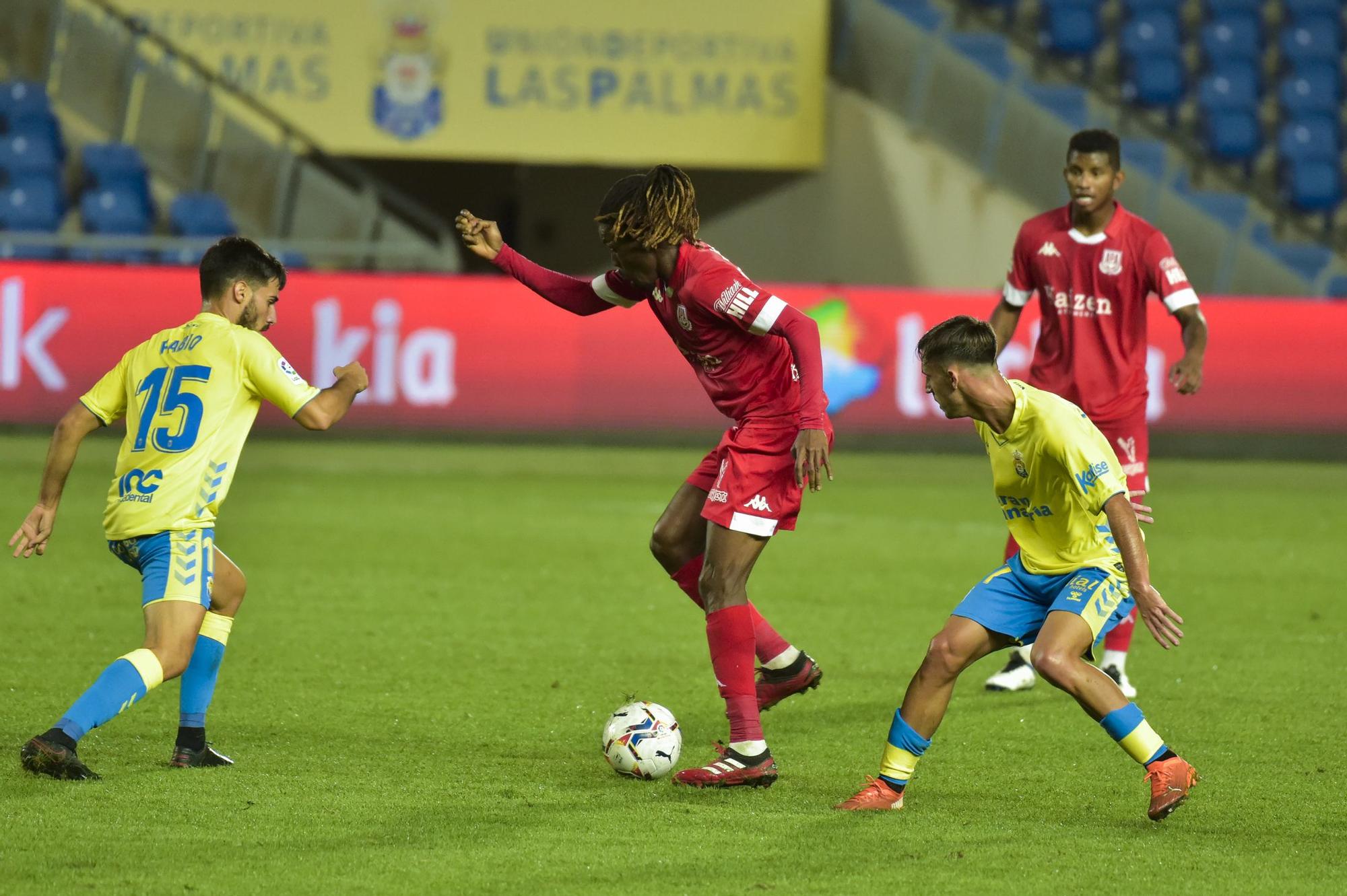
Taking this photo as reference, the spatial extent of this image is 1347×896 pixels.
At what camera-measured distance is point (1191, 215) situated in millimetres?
19266

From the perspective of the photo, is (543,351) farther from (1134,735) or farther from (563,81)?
(1134,735)

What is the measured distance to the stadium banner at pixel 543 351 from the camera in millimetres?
15195

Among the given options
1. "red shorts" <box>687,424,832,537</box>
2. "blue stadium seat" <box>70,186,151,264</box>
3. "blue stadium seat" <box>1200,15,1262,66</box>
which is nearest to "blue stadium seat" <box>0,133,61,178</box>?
"blue stadium seat" <box>70,186,151,264</box>

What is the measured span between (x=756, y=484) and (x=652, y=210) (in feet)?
2.97

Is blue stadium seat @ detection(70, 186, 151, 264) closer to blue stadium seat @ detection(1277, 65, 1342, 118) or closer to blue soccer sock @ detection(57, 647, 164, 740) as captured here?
blue soccer sock @ detection(57, 647, 164, 740)

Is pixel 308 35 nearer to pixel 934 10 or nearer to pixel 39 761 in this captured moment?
pixel 934 10

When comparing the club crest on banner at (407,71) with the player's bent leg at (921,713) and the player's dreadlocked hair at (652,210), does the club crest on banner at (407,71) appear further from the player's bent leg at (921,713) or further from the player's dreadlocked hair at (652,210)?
the player's bent leg at (921,713)

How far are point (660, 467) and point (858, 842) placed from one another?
35.0 feet

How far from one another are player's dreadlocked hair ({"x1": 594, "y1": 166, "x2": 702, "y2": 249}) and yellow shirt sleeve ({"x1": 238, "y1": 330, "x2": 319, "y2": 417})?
3.43ft

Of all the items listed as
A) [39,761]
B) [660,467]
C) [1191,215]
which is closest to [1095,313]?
[39,761]

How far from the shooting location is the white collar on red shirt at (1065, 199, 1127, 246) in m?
7.22

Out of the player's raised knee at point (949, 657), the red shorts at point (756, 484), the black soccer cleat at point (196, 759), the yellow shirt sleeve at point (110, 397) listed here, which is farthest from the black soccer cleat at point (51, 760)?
the player's raised knee at point (949, 657)

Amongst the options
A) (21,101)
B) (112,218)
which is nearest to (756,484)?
(112,218)

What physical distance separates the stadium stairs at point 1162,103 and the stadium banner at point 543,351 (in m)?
2.78
